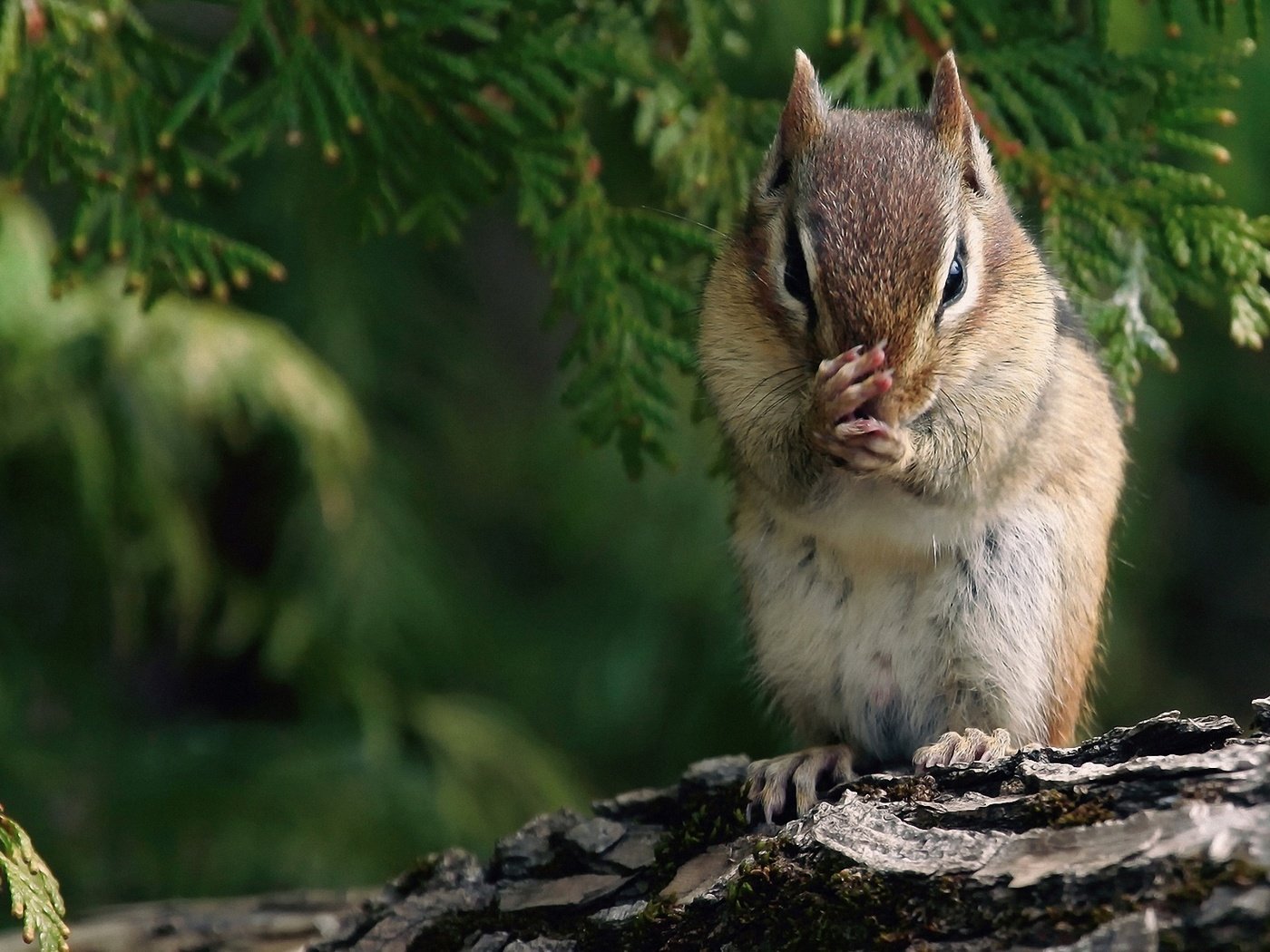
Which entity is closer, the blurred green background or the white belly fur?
the white belly fur

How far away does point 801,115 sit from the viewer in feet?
7.97

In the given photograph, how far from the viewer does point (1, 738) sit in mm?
3473

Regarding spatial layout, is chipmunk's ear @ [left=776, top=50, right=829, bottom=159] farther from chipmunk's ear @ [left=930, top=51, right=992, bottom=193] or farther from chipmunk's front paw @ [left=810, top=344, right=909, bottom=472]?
chipmunk's front paw @ [left=810, top=344, right=909, bottom=472]

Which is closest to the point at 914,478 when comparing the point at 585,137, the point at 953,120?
the point at 953,120

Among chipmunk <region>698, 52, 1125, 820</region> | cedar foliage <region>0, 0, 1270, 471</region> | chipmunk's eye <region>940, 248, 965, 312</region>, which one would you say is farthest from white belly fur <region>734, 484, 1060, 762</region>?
cedar foliage <region>0, 0, 1270, 471</region>

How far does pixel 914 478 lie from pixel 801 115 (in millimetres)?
633

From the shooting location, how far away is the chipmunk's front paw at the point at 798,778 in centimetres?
227

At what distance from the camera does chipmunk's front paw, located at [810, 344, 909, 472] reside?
1994 mm

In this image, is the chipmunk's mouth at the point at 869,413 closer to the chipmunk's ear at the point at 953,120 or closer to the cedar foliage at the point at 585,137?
the chipmunk's ear at the point at 953,120

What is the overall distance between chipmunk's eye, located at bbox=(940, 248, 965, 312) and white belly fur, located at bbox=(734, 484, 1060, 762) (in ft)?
1.12

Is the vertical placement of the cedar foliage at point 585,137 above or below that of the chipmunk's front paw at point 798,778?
above

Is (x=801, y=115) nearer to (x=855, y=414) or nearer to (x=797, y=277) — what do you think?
(x=797, y=277)

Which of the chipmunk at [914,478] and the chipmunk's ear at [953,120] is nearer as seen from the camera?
the chipmunk at [914,478]

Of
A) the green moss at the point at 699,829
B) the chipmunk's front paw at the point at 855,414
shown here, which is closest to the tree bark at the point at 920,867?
the green moss at the point at 699,829
